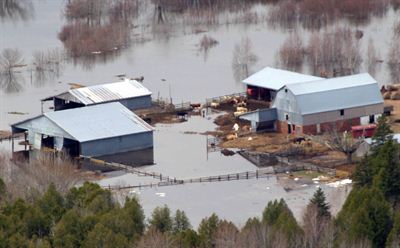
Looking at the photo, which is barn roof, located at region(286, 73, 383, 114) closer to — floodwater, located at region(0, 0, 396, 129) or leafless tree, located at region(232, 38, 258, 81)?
floodwater, located at region(0, 0, 396, 129)

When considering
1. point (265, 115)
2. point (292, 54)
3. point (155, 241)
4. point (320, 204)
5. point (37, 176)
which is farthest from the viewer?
point (292, 54)

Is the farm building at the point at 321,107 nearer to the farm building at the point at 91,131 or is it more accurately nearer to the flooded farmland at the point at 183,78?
the flooded farmland at the point at 183,78

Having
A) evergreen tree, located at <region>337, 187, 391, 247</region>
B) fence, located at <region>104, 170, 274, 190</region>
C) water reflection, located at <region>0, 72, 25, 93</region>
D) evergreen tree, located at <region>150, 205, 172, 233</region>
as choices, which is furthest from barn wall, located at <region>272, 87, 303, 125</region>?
water reflection, located at <region>0, 72, 25, 93</region>

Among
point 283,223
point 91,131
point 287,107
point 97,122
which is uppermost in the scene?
point 287,107

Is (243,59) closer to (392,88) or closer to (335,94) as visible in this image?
(392,88)

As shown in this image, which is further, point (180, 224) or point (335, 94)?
point (335, 94)

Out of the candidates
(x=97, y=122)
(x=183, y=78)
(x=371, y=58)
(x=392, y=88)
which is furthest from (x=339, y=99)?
(x=371, y=58)
